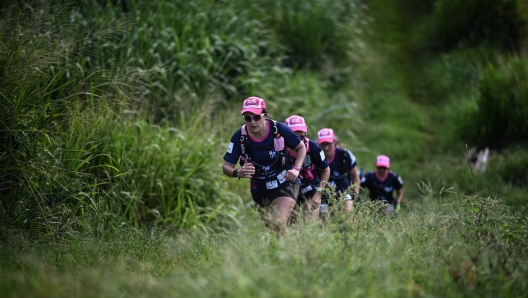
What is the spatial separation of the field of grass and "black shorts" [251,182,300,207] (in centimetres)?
55

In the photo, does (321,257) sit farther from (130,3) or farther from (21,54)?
(130,3)

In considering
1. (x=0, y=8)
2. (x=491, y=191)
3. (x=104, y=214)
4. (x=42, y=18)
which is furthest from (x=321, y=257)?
(x=491, y=191)

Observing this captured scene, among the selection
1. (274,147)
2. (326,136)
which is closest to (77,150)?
(274,147)

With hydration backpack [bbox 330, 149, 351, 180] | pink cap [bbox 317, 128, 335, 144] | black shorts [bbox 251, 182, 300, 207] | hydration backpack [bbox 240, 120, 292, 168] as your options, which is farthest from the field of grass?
pink cap [bbox 317, 128, 335, 144]

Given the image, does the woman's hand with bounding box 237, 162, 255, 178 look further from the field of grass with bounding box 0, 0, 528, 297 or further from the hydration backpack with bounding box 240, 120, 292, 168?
the field of grass with bounding box 0, 0, 528, 297

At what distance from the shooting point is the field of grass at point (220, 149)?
15.6ft

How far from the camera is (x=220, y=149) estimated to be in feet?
33.8

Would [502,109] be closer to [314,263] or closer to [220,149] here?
[220,149]

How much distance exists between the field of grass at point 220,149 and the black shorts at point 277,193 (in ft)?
1.80

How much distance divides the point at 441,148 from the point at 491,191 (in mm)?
3436

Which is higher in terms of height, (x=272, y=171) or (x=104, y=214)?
(x=272, y=171)

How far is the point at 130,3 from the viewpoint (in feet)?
40.2

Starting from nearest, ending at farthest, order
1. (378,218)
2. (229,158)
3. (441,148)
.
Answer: (378,218)
(229,158)
(441,148)

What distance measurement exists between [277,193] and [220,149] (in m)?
3.60
